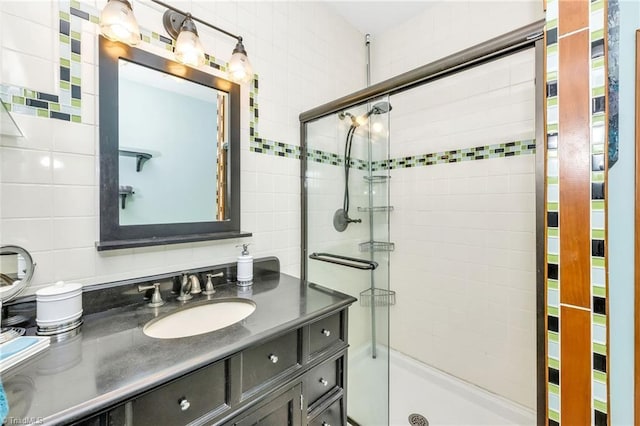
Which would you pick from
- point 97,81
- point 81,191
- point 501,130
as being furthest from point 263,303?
point 501,130

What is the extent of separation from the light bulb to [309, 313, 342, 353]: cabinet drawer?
3.95 feet

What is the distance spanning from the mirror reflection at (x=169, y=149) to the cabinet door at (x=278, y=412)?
31.9 inches

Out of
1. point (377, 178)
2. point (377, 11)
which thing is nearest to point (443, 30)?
point (377, 11)

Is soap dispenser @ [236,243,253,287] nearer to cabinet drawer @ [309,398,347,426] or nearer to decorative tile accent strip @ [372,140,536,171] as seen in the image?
cabinet drawer @ [309,398,347,426]

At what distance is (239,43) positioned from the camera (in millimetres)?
1311

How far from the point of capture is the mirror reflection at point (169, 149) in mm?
1091

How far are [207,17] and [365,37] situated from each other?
1412mm

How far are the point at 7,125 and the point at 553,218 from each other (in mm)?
1608

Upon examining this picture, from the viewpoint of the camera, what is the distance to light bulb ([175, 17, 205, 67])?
3.69ft

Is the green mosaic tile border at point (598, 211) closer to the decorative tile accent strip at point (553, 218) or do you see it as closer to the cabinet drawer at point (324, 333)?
the decorative tile accent strip at point (553, 218)

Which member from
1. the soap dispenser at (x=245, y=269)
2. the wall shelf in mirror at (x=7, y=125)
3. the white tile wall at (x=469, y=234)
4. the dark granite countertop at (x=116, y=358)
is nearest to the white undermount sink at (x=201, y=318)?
the dark granite countertop at (x=116, y=358)

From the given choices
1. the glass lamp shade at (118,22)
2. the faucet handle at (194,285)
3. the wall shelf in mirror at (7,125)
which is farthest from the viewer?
the faucet handle at (194,285)

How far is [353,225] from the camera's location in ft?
5.98

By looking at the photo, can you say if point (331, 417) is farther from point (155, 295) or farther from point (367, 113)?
point (367, 113)
